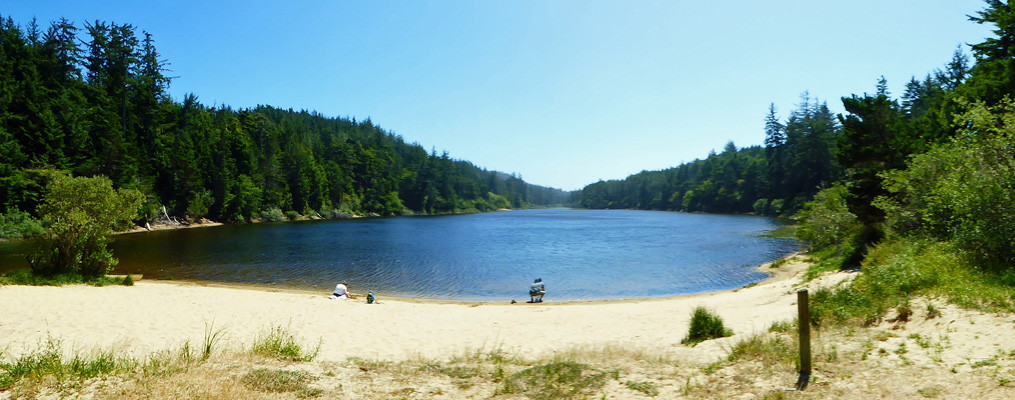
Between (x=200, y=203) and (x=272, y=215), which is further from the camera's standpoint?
(x=272, y=215)

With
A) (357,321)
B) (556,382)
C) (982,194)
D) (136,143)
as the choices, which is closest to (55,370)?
(556,382)

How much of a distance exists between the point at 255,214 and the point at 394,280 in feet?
210

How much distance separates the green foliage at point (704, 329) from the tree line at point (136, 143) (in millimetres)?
35333

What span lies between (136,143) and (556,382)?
73.6 meters

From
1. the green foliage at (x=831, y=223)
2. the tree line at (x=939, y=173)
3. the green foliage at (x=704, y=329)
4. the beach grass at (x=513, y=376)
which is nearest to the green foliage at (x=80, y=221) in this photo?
the beach grass at (x=513, y=376)

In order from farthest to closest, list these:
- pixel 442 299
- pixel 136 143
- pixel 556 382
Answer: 1. pixel 136 143
2. pixel 442 299
3. pixel 556 382

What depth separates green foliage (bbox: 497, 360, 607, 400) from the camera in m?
6.89

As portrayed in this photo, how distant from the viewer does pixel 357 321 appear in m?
16.0

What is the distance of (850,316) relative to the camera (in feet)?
32.7

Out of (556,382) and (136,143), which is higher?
(136,143)

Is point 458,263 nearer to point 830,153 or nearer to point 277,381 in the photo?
point 277,381

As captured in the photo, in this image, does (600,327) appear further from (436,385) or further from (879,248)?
(879,248)

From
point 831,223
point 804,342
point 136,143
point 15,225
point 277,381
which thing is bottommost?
point 277,381

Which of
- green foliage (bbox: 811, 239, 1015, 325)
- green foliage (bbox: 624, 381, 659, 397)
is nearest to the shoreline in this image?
green foliage (bbox: 811, 239, 1015, 325)
